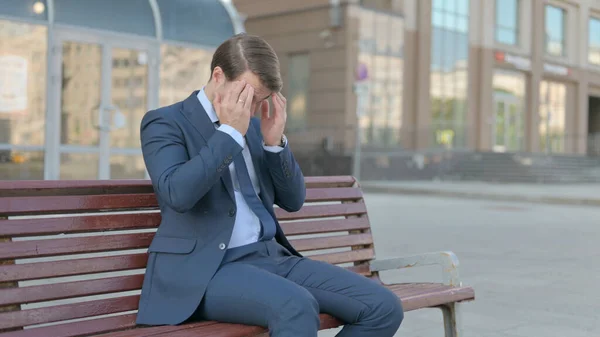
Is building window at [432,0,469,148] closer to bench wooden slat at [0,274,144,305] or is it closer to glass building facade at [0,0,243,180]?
glass building facade at [0,0,243,180]

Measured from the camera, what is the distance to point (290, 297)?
2.71m

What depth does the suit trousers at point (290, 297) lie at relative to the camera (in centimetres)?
271

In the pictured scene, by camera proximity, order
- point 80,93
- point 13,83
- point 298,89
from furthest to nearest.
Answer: point 298,89, point 80,93, point 13,83

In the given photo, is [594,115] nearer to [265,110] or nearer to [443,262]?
[443,262]

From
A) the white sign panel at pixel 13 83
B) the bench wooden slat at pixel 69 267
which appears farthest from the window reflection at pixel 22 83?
the bench wooden slat at pixel 69 267

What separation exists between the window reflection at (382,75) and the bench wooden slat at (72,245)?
989 inches

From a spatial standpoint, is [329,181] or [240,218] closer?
[240,218]

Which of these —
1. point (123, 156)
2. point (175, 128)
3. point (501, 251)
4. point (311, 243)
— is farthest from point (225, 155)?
point (123, 156)

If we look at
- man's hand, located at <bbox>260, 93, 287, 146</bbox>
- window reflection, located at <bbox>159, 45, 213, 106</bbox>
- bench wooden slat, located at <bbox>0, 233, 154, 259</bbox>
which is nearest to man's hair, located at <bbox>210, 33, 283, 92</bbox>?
Answer: man's hand, located at <bbox>260, 93, 287, 146</bbox>

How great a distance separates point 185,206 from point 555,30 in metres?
39.4

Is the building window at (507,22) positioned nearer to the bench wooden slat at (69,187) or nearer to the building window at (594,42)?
the building window at (594,42)

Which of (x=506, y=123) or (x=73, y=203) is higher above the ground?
(x=506, y=123)

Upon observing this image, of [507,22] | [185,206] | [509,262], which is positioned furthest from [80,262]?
[507,22]

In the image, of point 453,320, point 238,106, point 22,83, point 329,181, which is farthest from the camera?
point 22,83
